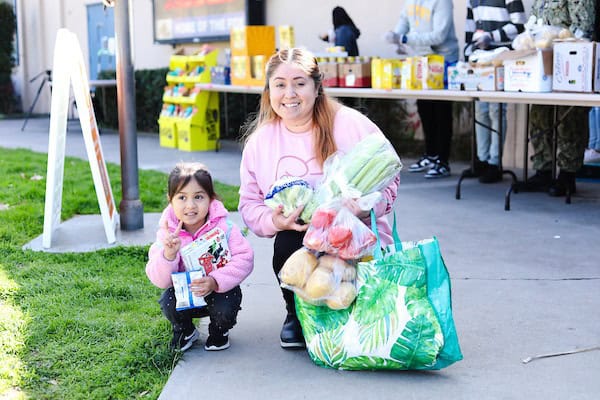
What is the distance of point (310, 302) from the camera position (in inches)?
125

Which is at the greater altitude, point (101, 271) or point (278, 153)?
point (278, 153)

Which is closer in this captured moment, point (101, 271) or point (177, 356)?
point (177, 356)

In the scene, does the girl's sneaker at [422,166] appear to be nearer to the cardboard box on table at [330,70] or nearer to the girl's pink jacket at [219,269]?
the cardboard box on table at [330,70]

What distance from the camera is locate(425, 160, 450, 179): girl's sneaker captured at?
26.3 feet

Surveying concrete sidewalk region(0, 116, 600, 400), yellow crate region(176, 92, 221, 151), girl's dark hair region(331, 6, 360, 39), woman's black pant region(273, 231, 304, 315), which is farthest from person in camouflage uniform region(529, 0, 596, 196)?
yellow crate region(176, 92, 221, 151)

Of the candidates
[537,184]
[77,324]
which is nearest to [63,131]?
[77,324]

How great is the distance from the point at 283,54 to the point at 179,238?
0.88m

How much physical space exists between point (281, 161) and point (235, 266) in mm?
490

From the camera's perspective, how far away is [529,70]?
20.0 ft

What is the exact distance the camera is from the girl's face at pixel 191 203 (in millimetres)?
3379

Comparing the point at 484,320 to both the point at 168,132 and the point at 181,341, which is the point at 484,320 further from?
the point at 168,132

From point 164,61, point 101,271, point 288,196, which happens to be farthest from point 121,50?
point 164,61

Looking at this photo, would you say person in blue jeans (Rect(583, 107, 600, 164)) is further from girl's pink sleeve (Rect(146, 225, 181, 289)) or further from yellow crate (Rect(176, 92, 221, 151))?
girl's pink sleeve (Rect(146, 225, 181, 289))

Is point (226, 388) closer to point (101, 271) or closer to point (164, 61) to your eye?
point (101, 271)
